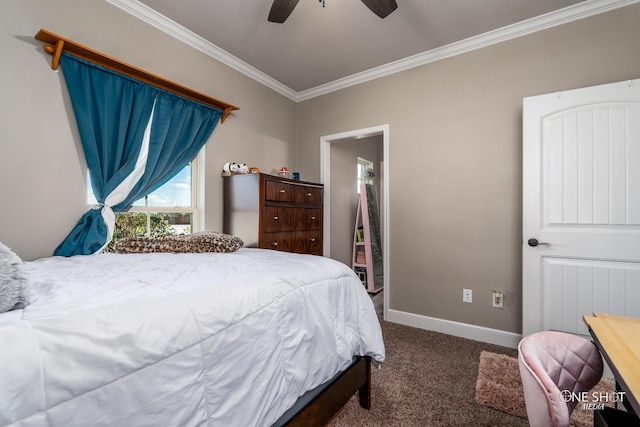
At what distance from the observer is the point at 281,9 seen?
1.83 m

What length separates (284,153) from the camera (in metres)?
3.68

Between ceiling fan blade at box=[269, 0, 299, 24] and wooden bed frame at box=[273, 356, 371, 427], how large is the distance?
6.94 ft

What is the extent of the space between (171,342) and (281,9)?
1.96 m

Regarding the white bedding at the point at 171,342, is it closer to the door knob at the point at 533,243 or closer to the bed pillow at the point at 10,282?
the bed pillow at the point at 10,282

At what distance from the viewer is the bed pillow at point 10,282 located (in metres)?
0.68

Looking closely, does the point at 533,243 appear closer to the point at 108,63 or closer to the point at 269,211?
the point at 269,211

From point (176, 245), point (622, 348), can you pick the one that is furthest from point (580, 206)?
point (176, 245)

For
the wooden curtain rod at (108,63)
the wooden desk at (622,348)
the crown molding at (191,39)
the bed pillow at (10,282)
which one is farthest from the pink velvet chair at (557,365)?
the crown molding at (191,39)

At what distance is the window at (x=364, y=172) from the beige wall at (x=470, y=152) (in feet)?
5.07

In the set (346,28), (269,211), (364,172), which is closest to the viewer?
(346,28)

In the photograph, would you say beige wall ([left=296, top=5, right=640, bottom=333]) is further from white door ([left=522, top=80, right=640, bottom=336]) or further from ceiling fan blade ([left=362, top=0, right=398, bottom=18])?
ceiling fan blade ([left=362, top=0, right=398, bottom=18])

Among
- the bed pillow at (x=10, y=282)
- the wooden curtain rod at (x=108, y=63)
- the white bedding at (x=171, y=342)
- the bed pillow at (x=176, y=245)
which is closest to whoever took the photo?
Answer: the white bedding at (x=171, y=342)

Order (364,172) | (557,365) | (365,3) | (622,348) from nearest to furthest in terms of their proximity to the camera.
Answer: (622,348) → (557,365) → (365,3) → (364,172)

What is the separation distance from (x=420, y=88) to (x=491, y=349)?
2526 millimetres
